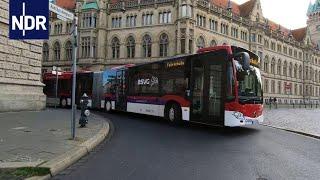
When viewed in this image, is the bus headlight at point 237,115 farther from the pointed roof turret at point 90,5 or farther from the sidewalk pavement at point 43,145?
the pointed roof turret at point 90,5

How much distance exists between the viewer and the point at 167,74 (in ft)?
61.8

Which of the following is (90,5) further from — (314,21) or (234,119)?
(314,21)

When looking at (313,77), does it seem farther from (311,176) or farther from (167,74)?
(311,176)

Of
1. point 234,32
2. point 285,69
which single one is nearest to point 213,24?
point 234,32

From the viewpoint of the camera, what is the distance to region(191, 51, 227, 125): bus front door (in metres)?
15.0

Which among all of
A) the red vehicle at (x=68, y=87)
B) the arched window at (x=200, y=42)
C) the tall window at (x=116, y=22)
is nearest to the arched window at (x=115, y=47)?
the tall window at (x=116, y=22)

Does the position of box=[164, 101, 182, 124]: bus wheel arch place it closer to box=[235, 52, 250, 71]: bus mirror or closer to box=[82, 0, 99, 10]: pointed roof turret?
box=[235, 52, 250, 71]: bus mirror

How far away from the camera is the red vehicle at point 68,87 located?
2936 centimetres

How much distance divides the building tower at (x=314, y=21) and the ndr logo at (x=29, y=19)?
11578 cm

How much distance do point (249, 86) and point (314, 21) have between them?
11388 centimetres

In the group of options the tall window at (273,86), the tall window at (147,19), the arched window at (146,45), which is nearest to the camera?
the tall window at (147,19)

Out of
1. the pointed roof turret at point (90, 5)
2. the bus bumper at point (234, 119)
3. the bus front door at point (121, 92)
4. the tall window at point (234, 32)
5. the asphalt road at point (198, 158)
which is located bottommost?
the asphalt road at point (198, 158)

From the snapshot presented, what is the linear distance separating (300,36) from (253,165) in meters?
102

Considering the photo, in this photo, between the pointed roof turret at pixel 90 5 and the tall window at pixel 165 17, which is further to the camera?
the pointed roof turret at pixel 90 5
